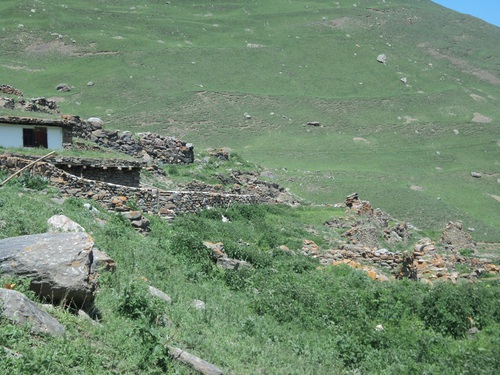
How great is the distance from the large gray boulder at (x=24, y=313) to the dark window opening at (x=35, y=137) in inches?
692

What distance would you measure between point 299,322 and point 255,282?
2038 millimetres

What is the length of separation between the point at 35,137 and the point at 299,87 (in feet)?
155

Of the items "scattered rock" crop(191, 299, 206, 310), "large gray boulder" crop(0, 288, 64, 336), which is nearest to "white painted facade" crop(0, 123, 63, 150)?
"scattered rock" crop(191, 299, 206, 310)

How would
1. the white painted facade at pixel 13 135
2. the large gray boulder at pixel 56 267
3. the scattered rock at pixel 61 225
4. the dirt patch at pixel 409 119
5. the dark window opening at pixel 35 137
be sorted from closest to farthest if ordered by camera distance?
the large gray boulder at pixel 56 267 < the scattered rock at pixel 61 225 < the white painted facade at pixel 13 135 < the dark window opening at pixel 35 137 < the dirt patch at pixel 409 119

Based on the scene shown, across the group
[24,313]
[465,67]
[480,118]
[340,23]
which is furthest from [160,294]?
[340,23]

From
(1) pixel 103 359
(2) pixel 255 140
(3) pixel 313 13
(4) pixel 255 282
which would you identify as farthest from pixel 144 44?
(1) pixel 103 359

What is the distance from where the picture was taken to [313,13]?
9619 centimetres

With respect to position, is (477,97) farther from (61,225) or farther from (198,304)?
(61,225)

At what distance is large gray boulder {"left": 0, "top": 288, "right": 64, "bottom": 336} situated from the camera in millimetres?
7477

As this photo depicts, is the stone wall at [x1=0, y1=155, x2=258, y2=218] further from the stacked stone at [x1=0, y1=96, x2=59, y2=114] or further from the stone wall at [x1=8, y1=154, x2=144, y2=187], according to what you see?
the stacked stone at [x1=0, y1=96, x2=59, y2=114]

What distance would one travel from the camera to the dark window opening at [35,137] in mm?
24297

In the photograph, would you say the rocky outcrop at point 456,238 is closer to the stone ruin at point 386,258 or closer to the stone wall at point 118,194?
the stone ruin at point 386,258

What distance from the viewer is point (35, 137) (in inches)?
967

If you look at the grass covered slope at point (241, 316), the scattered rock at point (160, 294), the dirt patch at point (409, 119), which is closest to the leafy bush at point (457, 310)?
the grass covered slope at point (241, 316)
